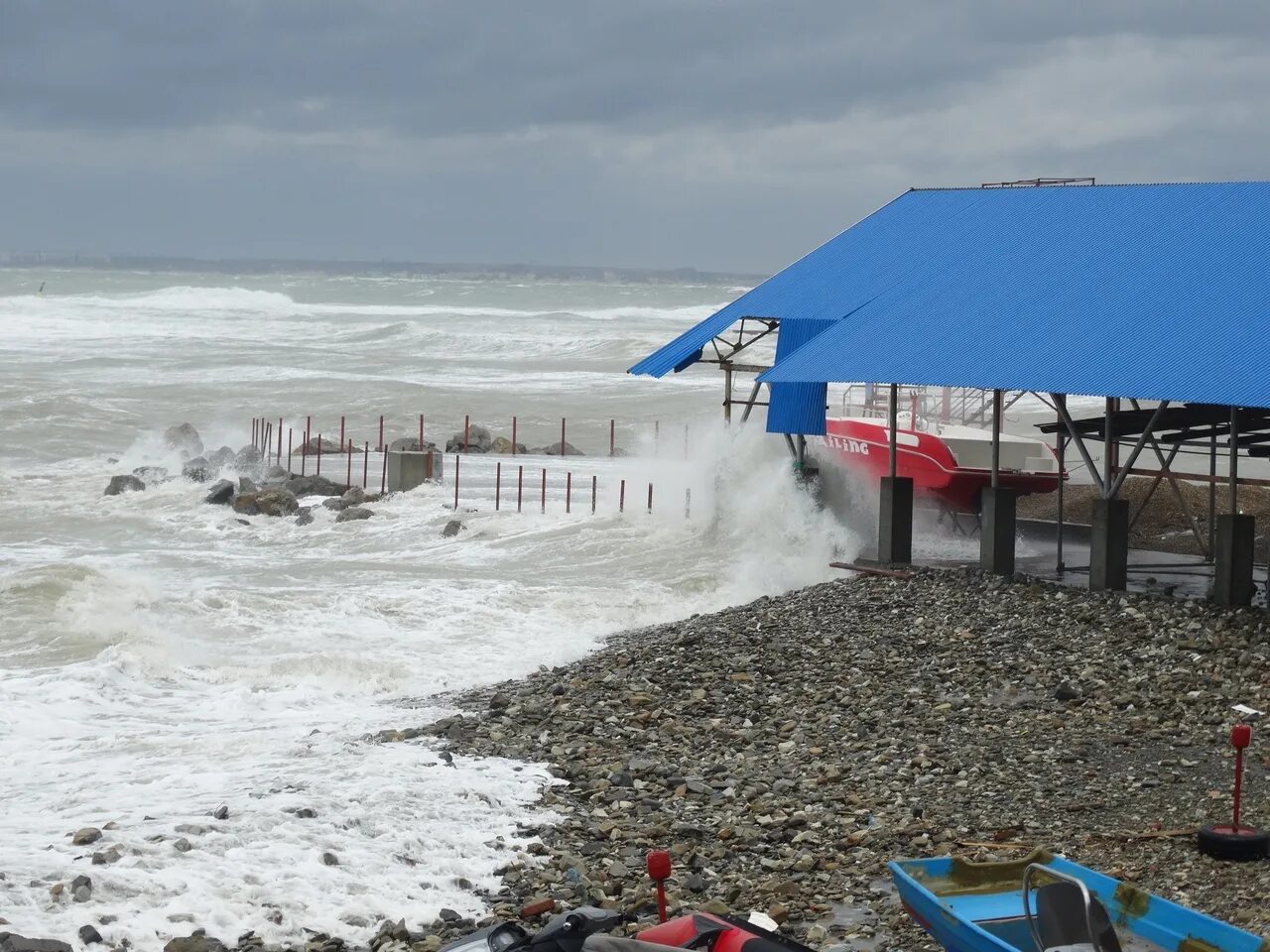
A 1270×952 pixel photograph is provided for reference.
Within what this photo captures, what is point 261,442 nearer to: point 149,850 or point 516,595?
point 516,595

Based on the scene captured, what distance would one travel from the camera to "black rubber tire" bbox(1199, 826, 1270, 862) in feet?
33.9

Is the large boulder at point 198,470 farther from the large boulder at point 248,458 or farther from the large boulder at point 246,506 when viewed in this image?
the large boulder at point 246,506

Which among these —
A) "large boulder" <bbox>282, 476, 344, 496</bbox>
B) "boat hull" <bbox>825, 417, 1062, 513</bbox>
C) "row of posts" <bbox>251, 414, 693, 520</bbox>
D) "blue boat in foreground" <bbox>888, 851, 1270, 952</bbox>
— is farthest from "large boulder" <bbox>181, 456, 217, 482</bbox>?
"blue boat in foreground" <bbox>888, 851, 1270, 952</bbox>

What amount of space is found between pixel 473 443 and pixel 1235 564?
82.8 ft

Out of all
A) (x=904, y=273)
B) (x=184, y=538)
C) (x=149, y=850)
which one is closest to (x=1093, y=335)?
(x=904, y=273)

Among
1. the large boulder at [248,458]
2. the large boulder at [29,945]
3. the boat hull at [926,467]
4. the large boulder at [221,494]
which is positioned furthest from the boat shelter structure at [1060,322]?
the large boulder at [248,458]

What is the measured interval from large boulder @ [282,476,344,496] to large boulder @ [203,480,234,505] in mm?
1055

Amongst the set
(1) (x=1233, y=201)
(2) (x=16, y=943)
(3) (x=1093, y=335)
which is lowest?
(2) (x=16, y=943)

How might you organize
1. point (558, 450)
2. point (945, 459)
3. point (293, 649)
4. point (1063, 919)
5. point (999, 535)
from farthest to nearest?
point (558, 450)
point (945, 459)
point (999, 535)
point (293, 649)
point (1063, 919)

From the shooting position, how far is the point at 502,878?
1096 centimetres

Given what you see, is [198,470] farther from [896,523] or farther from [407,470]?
[896,523]

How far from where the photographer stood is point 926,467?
24.8 metres

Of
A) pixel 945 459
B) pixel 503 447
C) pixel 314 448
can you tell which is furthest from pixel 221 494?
pixel 945 459

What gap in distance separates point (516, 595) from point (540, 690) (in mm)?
6178
